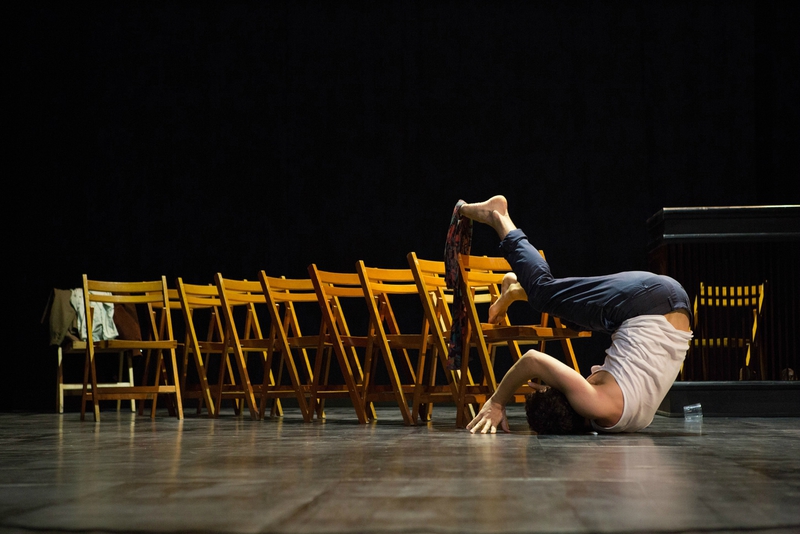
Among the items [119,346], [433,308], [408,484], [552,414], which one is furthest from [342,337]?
[408,484]

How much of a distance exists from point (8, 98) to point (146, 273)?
6.83 feet

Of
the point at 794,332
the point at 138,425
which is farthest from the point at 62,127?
the point at 794,332

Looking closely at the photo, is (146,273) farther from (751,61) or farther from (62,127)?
(751,61)

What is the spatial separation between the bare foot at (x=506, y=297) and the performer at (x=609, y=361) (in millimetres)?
316

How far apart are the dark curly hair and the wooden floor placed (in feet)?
0.34

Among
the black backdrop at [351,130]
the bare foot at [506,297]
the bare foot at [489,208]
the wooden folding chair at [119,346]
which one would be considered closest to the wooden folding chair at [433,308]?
the bare foot at [506,297]

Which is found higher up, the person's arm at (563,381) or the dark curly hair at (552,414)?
the person's arm at (563,381)

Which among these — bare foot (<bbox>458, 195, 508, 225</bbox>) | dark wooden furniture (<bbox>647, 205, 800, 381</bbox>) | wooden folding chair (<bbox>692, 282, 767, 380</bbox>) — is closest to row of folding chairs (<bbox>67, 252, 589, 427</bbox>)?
bare foot (<bbox>458, 195, 508, 225</bbox>)

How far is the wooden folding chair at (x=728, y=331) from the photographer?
4.88m

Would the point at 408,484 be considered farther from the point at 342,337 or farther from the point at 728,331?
the point at 728,331

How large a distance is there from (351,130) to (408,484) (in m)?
6.36

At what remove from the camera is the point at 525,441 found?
3.27 m

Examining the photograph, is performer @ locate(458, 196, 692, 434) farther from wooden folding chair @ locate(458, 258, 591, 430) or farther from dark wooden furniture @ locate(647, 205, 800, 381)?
dark wooden furniture @ locate(647, 205, 800, 381)

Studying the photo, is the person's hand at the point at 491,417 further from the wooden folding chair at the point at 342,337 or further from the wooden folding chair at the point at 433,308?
the wooden folding chair at the point at 342,337
